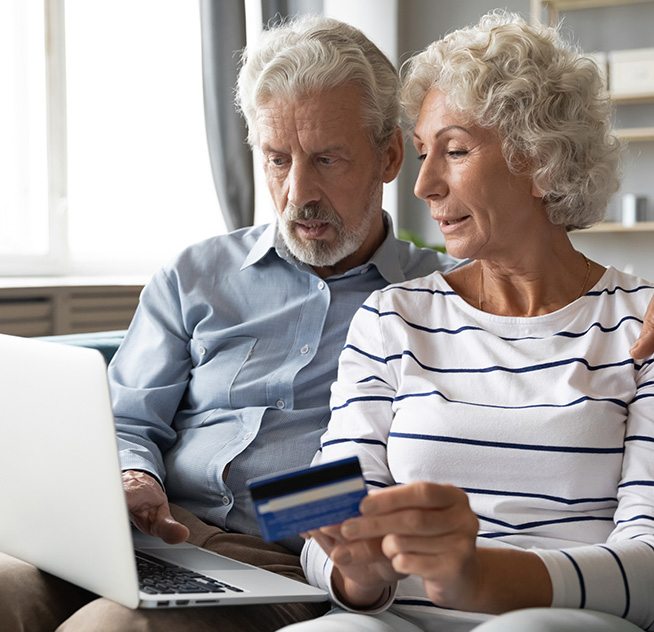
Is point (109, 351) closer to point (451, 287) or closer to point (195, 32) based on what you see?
point (451, 287)

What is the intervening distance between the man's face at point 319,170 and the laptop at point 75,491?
2.29 ft

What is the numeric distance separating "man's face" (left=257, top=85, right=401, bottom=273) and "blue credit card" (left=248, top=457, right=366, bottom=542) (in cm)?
84

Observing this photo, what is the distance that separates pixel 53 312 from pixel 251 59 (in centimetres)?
148

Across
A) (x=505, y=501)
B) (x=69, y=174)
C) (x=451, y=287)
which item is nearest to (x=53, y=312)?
(x=69, y=174)

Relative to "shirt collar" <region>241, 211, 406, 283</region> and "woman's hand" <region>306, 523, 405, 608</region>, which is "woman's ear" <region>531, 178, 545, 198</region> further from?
"woman's hand" <region>306, 523, 405, 608</region>

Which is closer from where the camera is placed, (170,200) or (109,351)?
(109,351)

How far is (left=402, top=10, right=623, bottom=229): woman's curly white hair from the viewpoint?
1317mm

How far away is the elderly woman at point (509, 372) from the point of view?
1.01 meters

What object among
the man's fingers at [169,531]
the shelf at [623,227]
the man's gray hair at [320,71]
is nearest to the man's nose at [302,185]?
the man's gray hair at [320,71]

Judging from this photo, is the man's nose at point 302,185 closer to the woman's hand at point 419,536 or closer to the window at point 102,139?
the woman's hand at point 419,536

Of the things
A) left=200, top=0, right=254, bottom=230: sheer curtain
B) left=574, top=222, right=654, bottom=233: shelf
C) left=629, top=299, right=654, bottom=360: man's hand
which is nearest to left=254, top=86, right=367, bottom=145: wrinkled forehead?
left=629, top=299, right=654, bottom=360: man's hand

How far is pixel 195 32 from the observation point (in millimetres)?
4062

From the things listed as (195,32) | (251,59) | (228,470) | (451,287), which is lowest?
(228,470)

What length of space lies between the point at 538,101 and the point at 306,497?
82 centimetres
